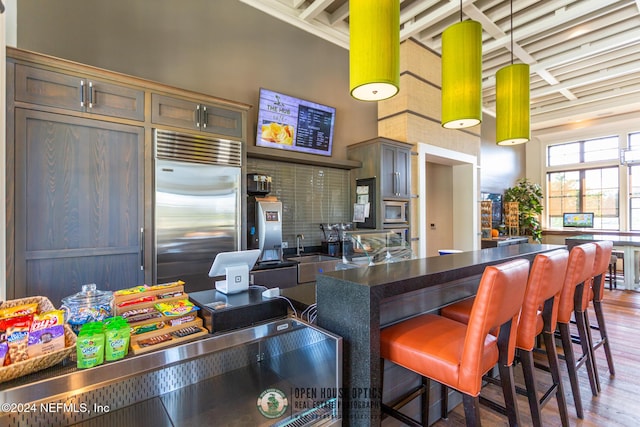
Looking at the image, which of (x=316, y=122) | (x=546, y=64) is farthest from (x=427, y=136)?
(x=546, y=64)

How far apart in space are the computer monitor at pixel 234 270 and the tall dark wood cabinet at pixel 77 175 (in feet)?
4.27

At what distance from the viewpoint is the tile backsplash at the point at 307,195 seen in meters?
4.03

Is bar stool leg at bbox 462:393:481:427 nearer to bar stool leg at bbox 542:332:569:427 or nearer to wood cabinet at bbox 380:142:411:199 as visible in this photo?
bar stool leg at bbox 542:332:569:427

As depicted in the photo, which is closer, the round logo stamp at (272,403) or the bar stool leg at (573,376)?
the round logo stamp at (272,403)

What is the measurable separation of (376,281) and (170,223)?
209cm

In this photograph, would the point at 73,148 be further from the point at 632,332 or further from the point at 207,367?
the point at 632,332

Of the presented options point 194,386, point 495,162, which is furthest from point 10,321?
point 495,162

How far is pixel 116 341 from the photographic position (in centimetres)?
107

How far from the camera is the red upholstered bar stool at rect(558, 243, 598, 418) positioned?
6.68 ft

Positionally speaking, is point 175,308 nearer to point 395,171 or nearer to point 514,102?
point 514,102

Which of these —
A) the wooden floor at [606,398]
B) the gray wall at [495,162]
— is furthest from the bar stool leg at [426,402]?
the gray wall at [495,162]

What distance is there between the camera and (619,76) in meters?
6.32

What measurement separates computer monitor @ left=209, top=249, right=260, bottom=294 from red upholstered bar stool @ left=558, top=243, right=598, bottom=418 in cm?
199

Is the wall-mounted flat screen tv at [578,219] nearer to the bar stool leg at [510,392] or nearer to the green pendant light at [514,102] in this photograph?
the green pendant light at [514,102]
